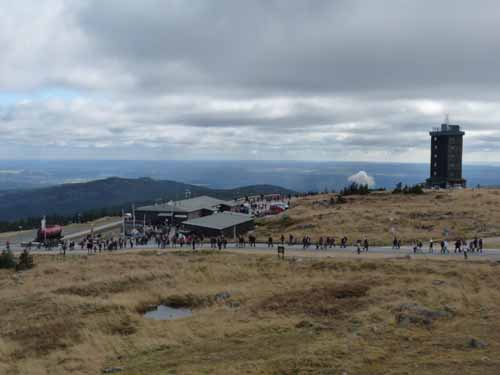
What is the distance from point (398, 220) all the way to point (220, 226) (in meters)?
23.7

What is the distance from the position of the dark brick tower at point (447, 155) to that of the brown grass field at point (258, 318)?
272 feet

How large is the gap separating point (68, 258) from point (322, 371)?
35616 millimetres

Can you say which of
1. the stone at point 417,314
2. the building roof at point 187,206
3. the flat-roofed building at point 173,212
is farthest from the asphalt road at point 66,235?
the stone at point 417,314

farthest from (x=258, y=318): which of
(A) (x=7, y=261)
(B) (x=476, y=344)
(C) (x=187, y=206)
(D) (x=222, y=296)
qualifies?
(C) (x=187, y=206)

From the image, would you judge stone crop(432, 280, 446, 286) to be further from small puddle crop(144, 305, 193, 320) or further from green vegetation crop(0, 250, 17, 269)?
green vegetation crop(0, 250, 17, 269)

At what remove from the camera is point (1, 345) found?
80.5 feet

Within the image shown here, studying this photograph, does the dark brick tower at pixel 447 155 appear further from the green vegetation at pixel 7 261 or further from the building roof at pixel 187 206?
the green vegetation at pixel 7 261

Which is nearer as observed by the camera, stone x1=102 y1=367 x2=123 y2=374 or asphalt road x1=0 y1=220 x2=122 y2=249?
stone x1=102 y1=367 x2=123 y2=374

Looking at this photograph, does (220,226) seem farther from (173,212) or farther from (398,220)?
(398,220)

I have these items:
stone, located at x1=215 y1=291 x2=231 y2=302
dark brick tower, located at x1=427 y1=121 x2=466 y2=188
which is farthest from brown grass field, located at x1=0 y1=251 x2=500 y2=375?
dark brick tower, located at x1=427 y1=121 x2=466 y2=188

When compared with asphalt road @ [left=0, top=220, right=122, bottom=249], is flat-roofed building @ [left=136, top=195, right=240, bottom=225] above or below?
above

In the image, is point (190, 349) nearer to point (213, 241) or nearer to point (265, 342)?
point (265, 342)

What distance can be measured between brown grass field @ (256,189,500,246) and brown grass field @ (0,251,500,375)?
1563 centimetres

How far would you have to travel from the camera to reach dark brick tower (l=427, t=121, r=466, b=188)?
373 feet
